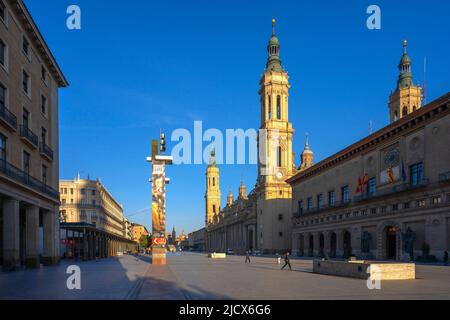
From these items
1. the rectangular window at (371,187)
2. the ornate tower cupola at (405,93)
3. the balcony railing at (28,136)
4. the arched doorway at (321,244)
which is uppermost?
the ornate tower cupola at (405,93)

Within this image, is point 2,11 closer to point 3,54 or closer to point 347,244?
point 3,54

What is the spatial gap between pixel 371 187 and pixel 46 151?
42.6 metres

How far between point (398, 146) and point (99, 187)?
76.9m

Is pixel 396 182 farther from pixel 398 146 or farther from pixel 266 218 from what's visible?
pixel 266 218

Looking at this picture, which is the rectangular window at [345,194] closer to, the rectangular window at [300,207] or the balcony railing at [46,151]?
the rectangular window at [300,207]

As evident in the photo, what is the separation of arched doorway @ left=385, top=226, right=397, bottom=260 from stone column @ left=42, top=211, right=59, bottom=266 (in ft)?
128

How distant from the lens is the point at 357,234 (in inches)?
2469

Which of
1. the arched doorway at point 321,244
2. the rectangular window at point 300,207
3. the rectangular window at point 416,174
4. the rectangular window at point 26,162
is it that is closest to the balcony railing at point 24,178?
the rectangular window at point 26,162

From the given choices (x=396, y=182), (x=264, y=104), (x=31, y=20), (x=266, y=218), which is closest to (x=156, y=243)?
(x=31, y=20)

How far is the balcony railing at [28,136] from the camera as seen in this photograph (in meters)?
32.6

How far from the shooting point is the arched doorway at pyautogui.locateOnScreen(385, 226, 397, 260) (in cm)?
5509

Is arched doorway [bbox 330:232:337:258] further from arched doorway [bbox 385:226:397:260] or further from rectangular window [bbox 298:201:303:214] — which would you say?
arched doorway [bbox 385:226:397:260]

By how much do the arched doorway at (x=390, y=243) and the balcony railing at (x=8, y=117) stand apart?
145ft

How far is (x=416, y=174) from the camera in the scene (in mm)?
50062
